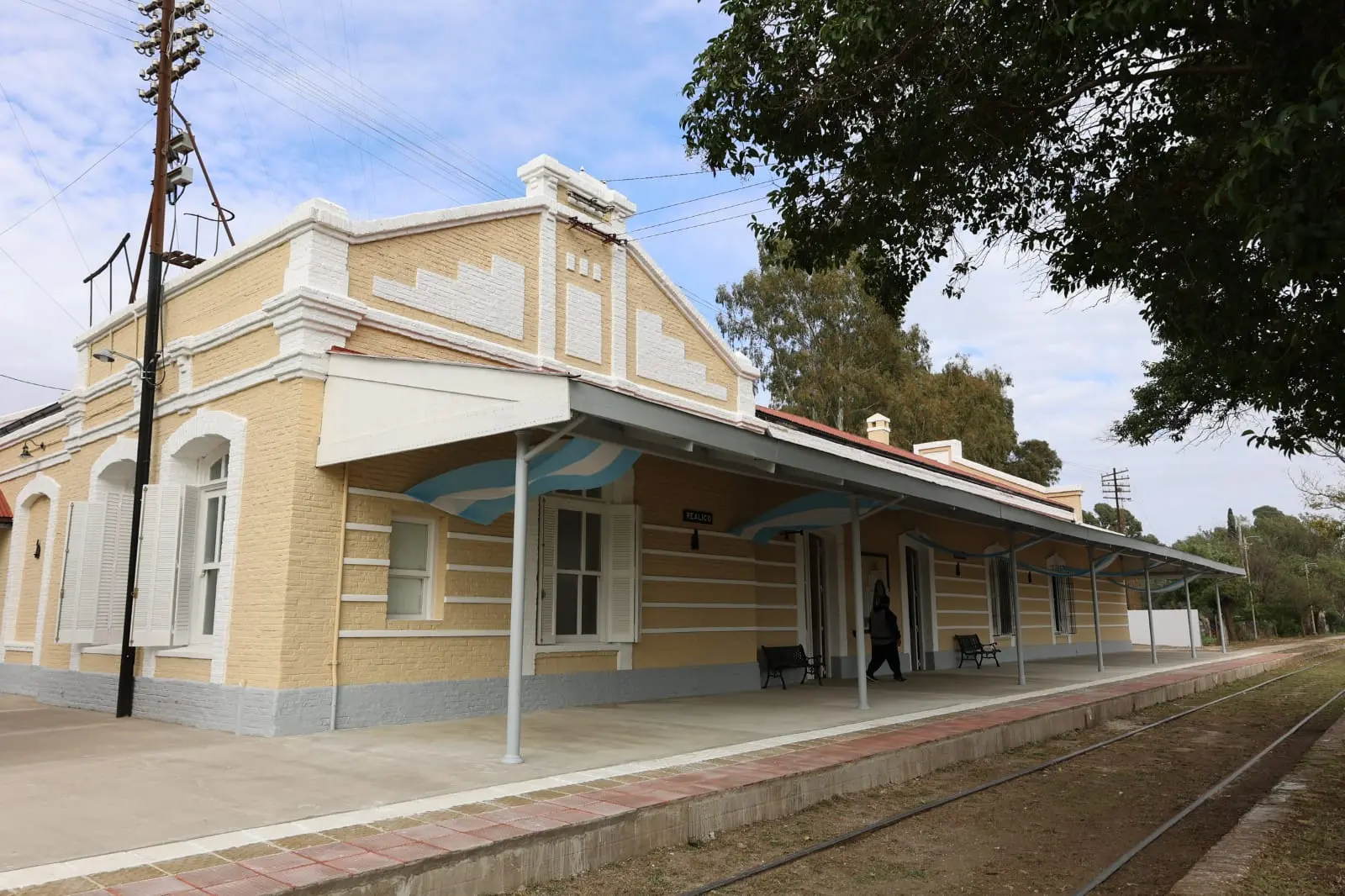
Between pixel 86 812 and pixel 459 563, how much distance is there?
181 inches

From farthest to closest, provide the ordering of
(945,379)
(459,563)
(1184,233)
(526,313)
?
(945,379)
(526,313)
(459,563)
(1184,233)

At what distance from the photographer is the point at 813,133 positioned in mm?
7621

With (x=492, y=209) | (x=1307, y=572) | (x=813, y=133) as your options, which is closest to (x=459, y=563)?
(x=492, y=209)

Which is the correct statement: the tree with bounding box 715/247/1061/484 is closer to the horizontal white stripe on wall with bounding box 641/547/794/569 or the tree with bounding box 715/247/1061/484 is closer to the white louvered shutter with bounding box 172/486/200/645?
the horizontal white stripe on wall with bounding box 641/547/794/569

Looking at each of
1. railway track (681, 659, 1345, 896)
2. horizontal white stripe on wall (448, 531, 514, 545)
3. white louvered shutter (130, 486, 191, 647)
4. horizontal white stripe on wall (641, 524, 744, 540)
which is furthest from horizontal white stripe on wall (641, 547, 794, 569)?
white louvered shutter (130, 486, 191, 647)

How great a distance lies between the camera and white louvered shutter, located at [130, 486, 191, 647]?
9.75 meters

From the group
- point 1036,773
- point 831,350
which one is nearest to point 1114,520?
point 831,350

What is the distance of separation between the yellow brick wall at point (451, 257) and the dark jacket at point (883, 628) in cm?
690

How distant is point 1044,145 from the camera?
807 centimetres

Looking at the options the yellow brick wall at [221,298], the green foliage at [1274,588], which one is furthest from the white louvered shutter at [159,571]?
the green foliage at [1274,588]

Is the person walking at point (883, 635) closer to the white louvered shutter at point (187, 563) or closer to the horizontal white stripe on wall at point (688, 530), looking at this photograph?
the horizontal white stripe on wall at point (688, 530)

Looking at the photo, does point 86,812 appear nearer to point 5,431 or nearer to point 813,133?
point 813,133

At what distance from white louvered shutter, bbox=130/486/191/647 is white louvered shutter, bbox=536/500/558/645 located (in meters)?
3.67

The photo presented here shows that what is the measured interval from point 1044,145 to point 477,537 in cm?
658
